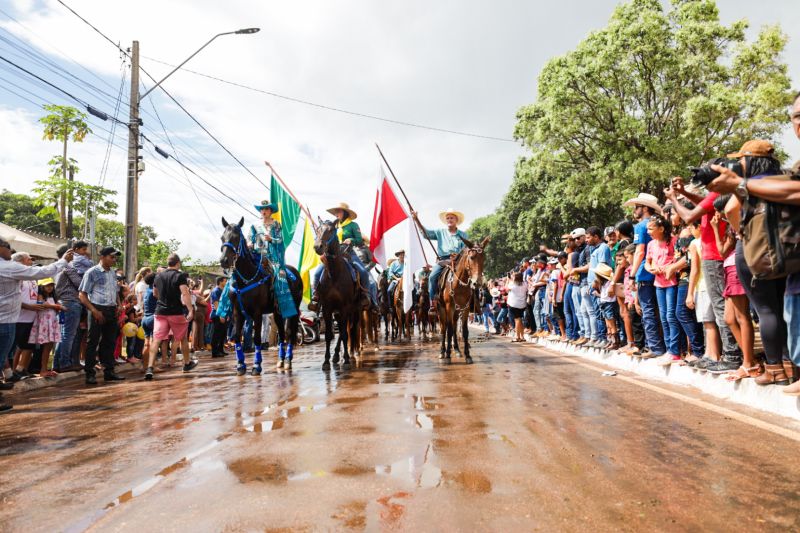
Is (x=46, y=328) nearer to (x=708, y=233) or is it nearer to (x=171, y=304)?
(x=171, y=304)

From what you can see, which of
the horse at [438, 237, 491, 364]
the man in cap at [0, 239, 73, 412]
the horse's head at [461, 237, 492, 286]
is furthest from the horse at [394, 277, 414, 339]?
the man in cap at [0, 239, 73, 412]

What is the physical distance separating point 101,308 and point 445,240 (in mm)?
6754

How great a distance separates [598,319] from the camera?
1028 cm

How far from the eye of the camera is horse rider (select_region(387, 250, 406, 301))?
18.5 metres

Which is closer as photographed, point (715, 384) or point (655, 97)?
point (715, 384)

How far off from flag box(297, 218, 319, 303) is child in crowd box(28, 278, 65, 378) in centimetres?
421

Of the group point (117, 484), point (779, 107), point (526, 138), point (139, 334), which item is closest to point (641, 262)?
point (117, 484)

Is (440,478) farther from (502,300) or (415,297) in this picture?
(502,300)

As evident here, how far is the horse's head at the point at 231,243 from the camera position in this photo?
8.86 m

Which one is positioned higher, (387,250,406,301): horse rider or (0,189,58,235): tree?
(0,189,58,235): tree

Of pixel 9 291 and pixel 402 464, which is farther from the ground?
pixel 9 291

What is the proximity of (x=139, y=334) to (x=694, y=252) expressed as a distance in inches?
426

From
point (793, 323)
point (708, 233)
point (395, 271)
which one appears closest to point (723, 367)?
point (708, 233)

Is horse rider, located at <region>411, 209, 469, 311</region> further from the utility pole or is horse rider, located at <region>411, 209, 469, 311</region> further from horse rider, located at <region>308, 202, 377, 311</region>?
the utility pole
